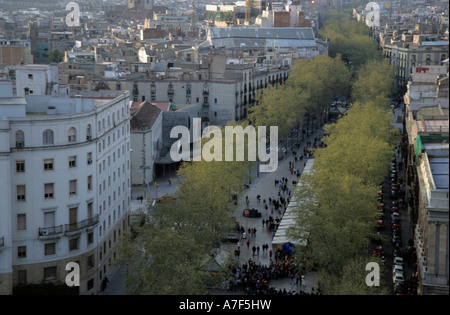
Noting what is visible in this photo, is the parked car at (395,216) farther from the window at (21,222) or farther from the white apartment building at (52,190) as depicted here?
the window at (21,222)

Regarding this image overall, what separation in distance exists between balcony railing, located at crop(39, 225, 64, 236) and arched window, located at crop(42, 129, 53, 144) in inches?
140

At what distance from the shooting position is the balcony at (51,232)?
1476 inches

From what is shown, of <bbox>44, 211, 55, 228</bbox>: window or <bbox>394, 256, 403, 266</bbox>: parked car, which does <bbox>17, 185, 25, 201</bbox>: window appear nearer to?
<bbox>44, 211, 55, 228</bbox>: window

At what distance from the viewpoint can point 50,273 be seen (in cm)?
3825

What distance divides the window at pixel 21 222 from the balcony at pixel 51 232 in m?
0.68

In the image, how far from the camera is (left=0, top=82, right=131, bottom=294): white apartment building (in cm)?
3662

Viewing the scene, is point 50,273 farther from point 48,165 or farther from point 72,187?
point 48,165

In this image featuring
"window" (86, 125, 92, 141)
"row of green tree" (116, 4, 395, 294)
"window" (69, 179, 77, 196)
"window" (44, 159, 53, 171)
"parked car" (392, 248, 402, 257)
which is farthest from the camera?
"parked car" (392, 248, 402, 257)

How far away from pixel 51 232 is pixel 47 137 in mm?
3907

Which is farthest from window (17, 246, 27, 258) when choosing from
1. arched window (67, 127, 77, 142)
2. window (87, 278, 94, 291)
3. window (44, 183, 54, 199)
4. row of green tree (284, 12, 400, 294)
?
row of green tree (284, 12, 400, 294)

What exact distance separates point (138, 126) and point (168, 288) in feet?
98.0

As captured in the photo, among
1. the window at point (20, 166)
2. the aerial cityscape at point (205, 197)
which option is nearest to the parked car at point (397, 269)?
the aerial cityscape at point (205, 197)
